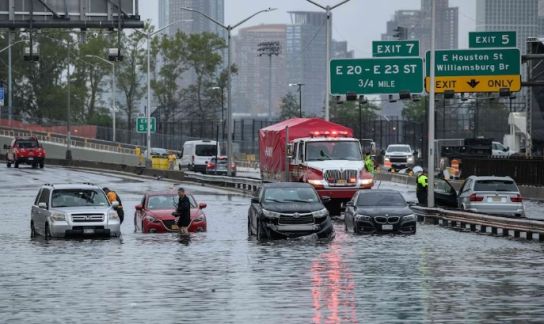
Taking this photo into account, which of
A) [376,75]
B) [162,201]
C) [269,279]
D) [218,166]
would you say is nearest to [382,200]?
[162,201]

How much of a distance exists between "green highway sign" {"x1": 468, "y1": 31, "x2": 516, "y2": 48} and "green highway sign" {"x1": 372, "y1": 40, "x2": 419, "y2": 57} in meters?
4.37

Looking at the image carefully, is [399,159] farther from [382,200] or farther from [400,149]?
[382,200]

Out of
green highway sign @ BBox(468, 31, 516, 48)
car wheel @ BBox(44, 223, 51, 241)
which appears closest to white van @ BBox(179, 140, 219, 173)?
green highway sign @ BBox(468, 31, 516, 48)

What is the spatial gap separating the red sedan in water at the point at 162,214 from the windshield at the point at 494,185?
33.2 ft

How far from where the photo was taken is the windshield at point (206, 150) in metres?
89.6

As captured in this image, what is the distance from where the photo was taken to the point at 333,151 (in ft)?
161

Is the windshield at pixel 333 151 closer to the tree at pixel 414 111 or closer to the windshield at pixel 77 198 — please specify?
the windshield at pixel 77 198

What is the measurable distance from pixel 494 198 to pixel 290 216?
11656mm

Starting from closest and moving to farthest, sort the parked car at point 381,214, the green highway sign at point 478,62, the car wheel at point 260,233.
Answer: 1. the car wheel at point 260,233
2. the parked car at point 381,214
3. the green highway sign at point 478,62

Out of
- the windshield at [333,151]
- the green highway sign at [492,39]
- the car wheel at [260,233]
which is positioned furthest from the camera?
the green highway sign at [492,39]

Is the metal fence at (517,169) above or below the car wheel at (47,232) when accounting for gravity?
above

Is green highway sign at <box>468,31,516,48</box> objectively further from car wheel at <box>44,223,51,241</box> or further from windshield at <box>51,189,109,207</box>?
car wheel at <box>44,223,51,241</box>

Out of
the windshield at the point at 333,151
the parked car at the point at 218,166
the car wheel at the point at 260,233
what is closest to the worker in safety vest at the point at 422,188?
the windshield at the point at 333,151

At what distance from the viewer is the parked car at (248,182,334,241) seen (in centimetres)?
3581
